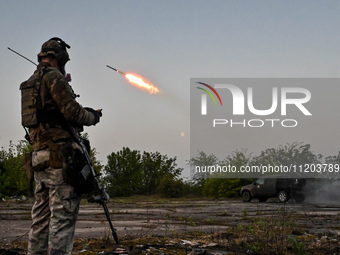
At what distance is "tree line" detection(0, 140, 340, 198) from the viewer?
31828 mm

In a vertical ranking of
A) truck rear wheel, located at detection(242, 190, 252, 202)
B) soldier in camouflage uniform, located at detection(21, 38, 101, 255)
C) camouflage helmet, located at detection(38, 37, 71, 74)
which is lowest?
truck rear wheel, located at detection(242, 190, 252, 202)

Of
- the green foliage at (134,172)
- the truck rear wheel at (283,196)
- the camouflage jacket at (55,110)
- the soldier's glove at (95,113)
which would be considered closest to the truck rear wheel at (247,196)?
the truck rear wheel at (283,196)

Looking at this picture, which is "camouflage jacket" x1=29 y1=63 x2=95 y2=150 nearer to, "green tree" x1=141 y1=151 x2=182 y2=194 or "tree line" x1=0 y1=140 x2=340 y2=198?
"tree line" x1=0 y1=140 x2=340 y2=198

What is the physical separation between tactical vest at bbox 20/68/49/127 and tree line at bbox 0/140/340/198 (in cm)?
2240

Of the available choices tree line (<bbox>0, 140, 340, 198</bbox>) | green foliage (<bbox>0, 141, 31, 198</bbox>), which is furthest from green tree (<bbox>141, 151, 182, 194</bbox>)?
green foliage (<bbox>0, 141, 31, 198</bbox>)

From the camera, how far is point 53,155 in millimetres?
4832

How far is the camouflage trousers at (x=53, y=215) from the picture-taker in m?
4.71

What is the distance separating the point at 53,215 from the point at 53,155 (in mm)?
579

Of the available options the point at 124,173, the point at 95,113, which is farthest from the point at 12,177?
the point at 95,113

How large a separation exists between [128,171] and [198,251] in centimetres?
3489

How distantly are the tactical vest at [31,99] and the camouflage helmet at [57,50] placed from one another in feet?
0.85

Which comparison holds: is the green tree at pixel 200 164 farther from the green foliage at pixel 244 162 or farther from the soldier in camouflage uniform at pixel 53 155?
the soldier in camouflage uniform at pixel 53 155

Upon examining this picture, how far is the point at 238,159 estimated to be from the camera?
33000 mm

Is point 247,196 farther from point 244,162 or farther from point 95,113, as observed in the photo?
point 95,113
